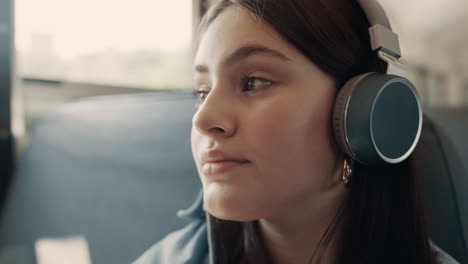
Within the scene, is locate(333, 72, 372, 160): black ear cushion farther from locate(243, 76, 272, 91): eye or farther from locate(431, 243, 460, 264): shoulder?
locate(431, 243, 460, 264): shoulder

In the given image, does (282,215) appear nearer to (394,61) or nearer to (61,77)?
(394,61)

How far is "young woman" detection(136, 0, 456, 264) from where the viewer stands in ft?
1.92

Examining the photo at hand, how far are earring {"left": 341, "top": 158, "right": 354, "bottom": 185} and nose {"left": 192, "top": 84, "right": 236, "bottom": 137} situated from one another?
201 millimetres

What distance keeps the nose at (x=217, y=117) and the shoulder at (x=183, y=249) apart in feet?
0.96

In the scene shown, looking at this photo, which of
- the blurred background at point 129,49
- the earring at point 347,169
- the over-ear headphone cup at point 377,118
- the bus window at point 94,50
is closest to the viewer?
the over-ear headphone cup at point 377,118

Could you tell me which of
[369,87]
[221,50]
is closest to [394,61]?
[369,87]

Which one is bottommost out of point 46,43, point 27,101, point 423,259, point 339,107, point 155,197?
point 423,259

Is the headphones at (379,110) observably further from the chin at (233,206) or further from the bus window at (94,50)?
the bus window at (94,50)

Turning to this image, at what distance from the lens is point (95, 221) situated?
103 centimetres

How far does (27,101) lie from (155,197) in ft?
3.09

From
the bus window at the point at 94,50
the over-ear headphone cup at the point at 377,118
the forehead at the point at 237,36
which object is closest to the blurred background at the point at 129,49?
the bus window at the point at 94,50

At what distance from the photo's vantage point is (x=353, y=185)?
Answer: 70 centimetres

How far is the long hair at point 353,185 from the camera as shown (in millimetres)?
613

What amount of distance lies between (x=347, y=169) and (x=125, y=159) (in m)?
0.67
